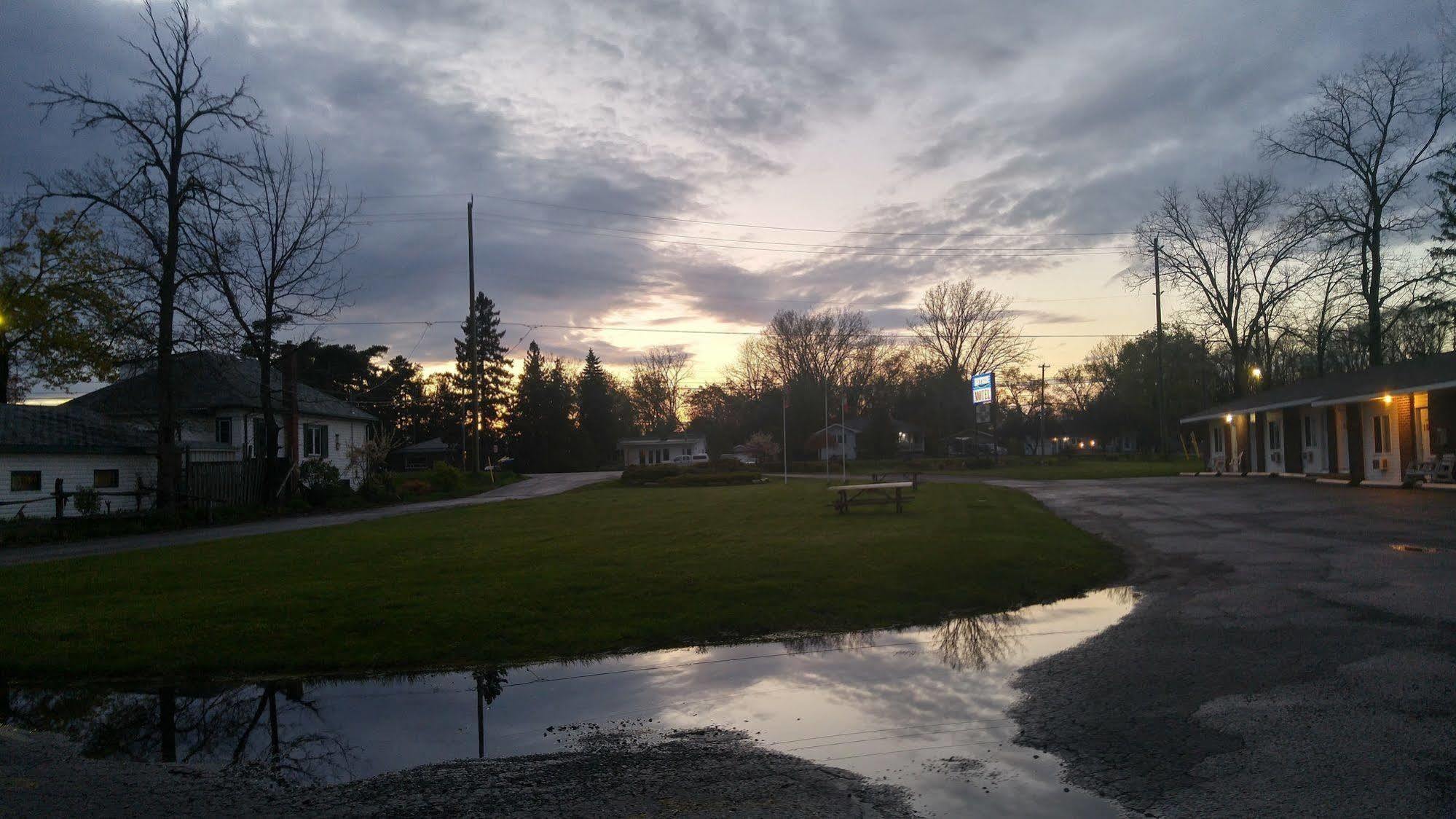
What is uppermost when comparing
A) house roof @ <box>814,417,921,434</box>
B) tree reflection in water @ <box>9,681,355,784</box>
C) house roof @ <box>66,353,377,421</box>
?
house roof @ <box>66,353,377,421</box>

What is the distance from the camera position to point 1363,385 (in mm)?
29688

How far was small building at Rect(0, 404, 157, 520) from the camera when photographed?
2845 cm

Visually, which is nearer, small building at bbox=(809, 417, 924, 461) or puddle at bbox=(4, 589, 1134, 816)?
puddle at bbox=(4, 589, 1134, 816)

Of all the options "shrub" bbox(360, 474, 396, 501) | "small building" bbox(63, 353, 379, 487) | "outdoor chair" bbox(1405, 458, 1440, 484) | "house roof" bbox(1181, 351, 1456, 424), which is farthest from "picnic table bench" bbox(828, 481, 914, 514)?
"small building" bbox(63, 353, 379, 487)

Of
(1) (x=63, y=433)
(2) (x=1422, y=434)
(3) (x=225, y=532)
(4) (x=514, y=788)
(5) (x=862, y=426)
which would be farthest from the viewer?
(5) (x=862, y=426)

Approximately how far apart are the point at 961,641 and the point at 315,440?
143ft

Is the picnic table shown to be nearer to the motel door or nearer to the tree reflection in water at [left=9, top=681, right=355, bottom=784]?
the motel door

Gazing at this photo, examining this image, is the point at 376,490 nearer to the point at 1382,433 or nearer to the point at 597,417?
the point at 1382,433

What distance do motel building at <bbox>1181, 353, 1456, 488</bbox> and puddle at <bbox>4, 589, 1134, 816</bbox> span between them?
23.1m

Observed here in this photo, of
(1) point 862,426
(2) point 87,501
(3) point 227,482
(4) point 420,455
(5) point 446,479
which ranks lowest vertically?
(5) point 446,479

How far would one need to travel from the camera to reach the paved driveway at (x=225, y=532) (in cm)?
1973

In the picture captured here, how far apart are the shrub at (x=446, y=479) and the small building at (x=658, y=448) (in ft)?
127

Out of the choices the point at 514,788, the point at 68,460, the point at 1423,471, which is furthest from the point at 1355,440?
the point at 68,460

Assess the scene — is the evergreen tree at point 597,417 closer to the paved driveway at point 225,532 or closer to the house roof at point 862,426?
the house roof at point 862,426
